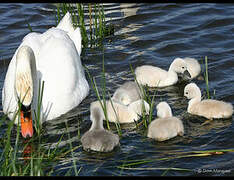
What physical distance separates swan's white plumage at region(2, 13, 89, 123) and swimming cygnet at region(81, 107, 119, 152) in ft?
4.35

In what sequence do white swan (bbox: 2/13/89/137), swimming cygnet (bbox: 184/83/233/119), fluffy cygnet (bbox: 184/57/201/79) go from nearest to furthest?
swimming cygnet (bbox: 184/83/233/119), white swan (bbox: 2/13/89/137), fluffy cygnet (bbox: 184/57/201/79)

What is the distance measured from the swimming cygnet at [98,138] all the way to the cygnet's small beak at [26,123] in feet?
2.47

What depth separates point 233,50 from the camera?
10.1 metres

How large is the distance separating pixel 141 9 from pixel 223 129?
20.6ft

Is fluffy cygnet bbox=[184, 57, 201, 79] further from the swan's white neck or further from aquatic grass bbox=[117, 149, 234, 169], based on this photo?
the swan's white neck

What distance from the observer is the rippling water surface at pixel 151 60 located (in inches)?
249

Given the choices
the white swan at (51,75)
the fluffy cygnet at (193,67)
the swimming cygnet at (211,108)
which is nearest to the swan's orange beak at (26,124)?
the white swan at (51,75)

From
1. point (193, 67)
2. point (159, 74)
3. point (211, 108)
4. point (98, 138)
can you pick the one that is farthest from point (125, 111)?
point (193, 67)

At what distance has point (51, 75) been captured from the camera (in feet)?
26.3

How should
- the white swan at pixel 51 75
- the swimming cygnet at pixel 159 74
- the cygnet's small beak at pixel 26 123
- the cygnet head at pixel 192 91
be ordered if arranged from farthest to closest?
the swimming cygnet at pixel 159 74 < the cygnet head at pixel 192 91 < the white swan at pixel 51 75 < the cygnet's small beak at pixel 26 123

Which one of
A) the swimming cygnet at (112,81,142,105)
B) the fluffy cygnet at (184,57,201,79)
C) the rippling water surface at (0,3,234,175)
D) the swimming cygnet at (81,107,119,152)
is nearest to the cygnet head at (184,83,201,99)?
the rippling water surface at (0,3,234,175)

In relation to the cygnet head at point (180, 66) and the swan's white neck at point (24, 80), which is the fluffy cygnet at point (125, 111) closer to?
the swan's white neck at point (24, 80)

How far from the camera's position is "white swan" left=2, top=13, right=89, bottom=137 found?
24.3ft

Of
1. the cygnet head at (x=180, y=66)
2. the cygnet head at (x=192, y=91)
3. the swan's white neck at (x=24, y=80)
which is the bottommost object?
the cygnet head at (x=192, y=91)
